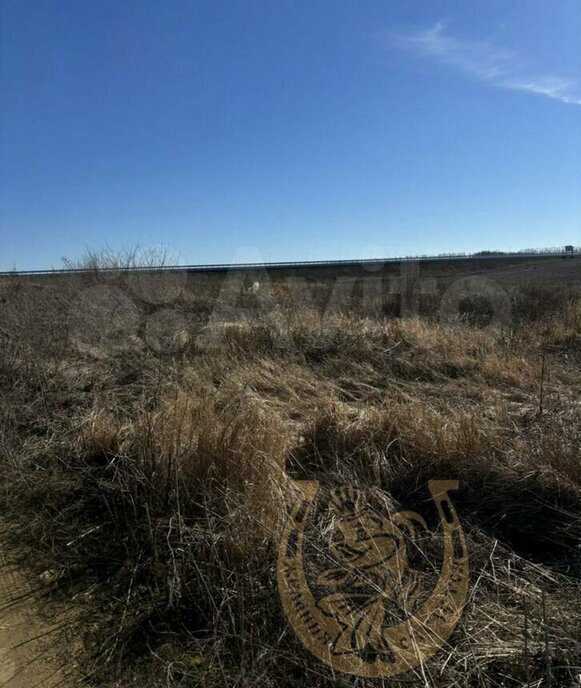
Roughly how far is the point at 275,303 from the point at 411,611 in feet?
36.9

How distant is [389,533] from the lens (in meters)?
2.76

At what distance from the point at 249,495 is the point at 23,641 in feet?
4.04

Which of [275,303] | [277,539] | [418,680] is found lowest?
[418,680]

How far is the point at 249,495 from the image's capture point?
2.81 meters

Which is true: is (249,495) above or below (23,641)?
above

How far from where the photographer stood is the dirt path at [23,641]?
2043 millimetres

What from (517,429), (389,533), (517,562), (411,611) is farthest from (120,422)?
(517,429)

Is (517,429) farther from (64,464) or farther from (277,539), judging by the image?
(64,464)

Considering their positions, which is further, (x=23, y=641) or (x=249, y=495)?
(x=249, y=495)

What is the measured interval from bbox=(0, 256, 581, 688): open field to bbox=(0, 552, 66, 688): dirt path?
77mm

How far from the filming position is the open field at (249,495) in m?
2.08

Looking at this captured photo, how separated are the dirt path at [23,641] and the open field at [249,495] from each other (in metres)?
0.08

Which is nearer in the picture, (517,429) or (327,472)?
(327,472)

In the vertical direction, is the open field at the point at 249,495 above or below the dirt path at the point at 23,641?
above
